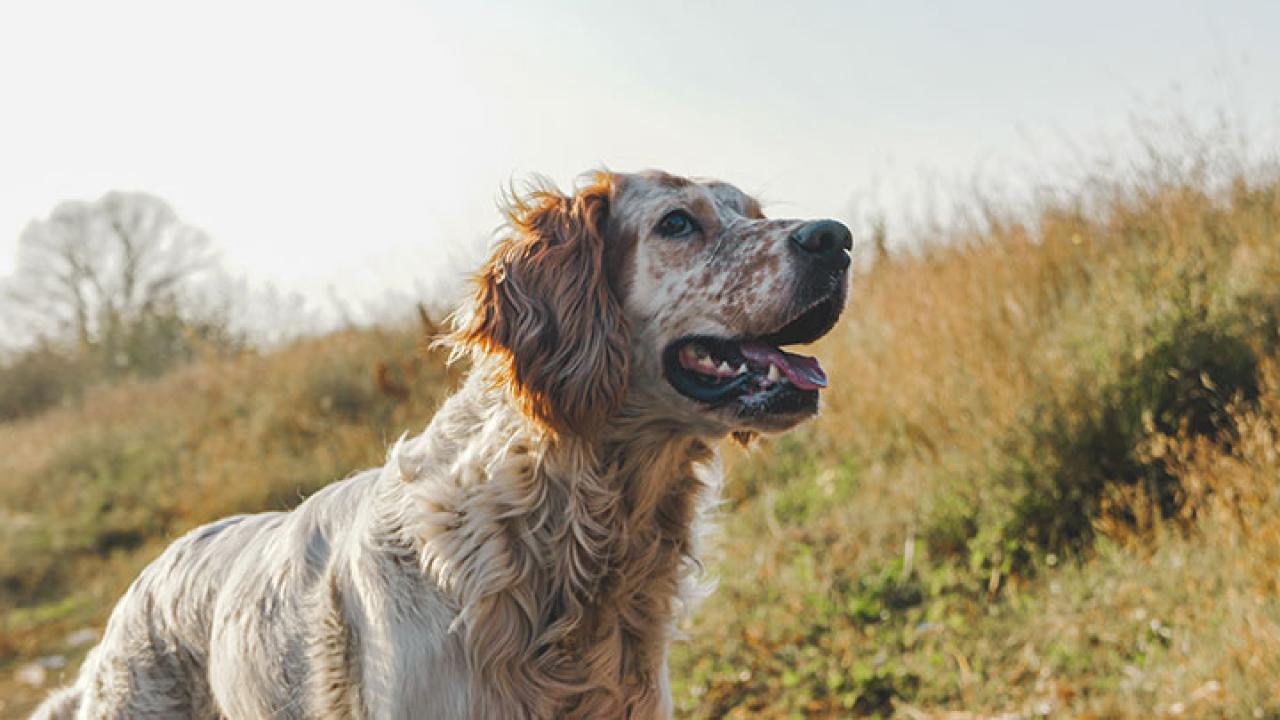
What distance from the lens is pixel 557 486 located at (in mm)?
2672

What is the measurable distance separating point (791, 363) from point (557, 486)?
66cm

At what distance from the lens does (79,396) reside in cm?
1652

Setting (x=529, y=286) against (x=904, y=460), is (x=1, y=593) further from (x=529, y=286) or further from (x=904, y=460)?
(x=529, y=286)

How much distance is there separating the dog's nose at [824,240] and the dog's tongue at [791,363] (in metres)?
0.25

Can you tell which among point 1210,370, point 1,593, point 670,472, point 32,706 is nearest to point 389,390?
point 1,593

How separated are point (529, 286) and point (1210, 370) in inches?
161

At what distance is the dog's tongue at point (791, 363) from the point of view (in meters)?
2.63

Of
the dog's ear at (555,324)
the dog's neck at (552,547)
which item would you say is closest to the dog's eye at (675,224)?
the dog's ear at (555,324)

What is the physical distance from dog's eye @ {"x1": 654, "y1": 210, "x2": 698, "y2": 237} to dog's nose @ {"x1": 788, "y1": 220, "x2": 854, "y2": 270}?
1.06 feet

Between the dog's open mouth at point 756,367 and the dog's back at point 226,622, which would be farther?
the dog's back at point 226,622

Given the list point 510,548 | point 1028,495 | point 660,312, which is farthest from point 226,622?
point 1028,495

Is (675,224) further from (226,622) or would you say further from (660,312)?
(226,622)

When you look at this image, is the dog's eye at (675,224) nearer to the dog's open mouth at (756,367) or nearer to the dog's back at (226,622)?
the dog's open mouth at (756,367)

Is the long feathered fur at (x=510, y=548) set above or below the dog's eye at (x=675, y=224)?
below
